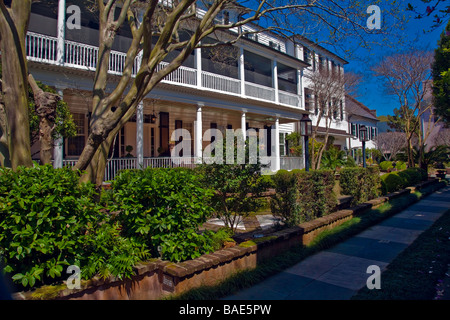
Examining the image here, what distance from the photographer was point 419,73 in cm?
1706

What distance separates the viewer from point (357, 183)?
9562 millimetres

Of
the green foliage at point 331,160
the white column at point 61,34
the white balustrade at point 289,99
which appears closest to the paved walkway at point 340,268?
the white column at point 61,34

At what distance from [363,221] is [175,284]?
561 centimetres

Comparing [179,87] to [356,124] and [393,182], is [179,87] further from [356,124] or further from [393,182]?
[356,124]

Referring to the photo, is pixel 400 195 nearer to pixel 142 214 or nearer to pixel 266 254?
pixel 266 254

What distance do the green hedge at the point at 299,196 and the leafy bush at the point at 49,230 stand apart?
12.0ft

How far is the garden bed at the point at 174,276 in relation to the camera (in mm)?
3037

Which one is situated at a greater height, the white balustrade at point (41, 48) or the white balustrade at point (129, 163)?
the white balustrade at point (41, 48)

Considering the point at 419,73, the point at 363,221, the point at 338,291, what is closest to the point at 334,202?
the point at 363,221

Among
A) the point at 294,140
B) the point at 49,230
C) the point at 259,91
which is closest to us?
the point at 49,230

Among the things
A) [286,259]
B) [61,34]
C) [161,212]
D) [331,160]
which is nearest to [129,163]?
[61,34]

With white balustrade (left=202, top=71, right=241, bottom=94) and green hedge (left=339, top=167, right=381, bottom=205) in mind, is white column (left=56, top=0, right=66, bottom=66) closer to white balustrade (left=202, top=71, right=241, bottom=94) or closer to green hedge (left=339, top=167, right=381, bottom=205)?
white balustrade (left=202, top=71, right=241, bottom=94)

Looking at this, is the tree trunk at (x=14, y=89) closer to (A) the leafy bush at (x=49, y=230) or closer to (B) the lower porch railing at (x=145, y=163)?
(A) the leafy bush at (x=49, y=230)

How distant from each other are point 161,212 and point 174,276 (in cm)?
78
